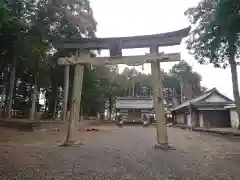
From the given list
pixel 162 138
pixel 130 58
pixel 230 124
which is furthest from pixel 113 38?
pixel 230 124

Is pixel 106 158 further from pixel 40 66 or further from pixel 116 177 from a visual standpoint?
pixel 40 66

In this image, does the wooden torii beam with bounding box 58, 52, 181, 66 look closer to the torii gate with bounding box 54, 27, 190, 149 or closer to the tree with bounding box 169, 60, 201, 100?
the torii gate with bounding box 54, 27, 190, 149

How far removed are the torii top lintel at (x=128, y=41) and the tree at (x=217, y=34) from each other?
3750mm

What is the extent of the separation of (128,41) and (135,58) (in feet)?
2.93

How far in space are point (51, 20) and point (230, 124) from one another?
19.8 m

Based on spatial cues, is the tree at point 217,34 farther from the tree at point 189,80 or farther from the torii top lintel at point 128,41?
the tree at point 189,80

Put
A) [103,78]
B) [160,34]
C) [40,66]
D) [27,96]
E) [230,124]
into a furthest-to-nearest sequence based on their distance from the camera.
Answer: [103,78] < [27,96] < [230,124] < [40,66] < [160,34]

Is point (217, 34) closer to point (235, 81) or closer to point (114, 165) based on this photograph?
point (235, 81)

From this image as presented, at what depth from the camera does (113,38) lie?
1017cm

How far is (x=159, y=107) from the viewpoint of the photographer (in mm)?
9344

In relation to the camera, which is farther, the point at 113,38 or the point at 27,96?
the point at 27,96

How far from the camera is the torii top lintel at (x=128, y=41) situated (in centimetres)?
973

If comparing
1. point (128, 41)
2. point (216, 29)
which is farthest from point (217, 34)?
point (128, 41)

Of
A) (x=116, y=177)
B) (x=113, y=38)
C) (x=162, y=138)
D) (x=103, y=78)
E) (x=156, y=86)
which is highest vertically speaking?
(x=103, y=78)
